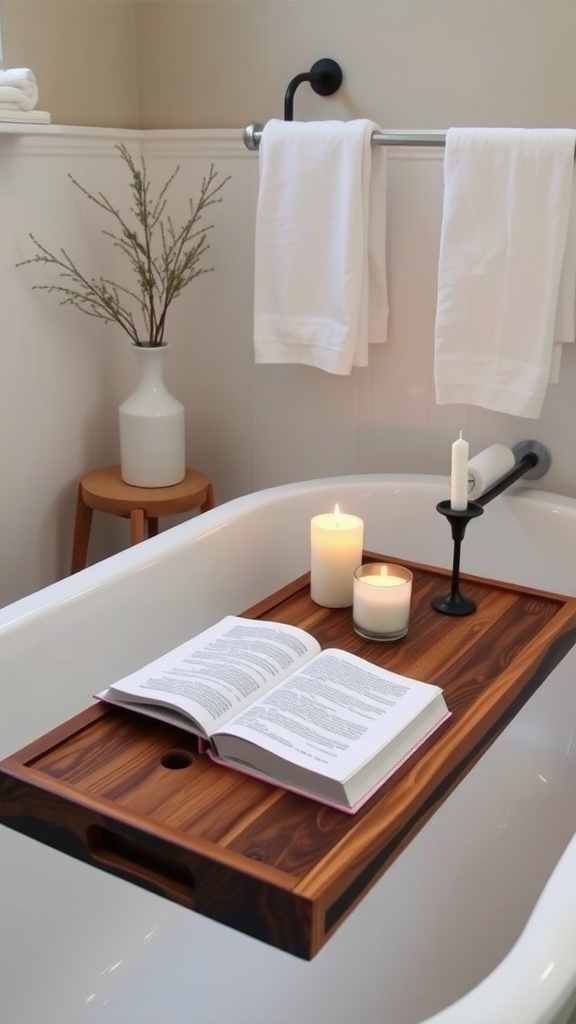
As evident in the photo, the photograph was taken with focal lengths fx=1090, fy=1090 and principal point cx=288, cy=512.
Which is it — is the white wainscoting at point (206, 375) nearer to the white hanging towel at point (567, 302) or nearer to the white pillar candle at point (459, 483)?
the white hanging towel at point (567, 302)

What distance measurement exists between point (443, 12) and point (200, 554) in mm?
1082

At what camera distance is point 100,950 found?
58.4 inches

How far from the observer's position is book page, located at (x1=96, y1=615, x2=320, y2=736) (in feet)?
3.76

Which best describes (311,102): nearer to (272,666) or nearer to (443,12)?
(443,12)

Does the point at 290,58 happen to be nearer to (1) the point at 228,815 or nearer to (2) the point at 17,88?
(2) the point at 17,88

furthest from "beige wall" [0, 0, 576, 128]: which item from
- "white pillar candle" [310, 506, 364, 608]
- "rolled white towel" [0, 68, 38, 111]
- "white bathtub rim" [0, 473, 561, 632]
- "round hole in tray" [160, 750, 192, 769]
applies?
"round hole in tray" [160, 750, 192, 769]

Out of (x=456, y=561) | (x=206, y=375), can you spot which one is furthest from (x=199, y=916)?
(x=206, y=375)

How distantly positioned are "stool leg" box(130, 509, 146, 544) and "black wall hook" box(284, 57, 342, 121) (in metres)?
0.81

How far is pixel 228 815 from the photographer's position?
1.02 meters

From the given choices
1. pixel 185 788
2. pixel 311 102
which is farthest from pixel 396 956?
pixel 311 102

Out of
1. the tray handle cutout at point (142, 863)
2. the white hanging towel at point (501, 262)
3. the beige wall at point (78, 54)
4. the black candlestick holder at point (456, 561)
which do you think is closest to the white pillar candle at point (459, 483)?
the black candlestick holder at point (456, 561)

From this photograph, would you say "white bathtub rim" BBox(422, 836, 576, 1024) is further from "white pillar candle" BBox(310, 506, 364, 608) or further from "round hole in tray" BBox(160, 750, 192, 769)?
"white pillar candle" BBox(310, 506, 364, 608)

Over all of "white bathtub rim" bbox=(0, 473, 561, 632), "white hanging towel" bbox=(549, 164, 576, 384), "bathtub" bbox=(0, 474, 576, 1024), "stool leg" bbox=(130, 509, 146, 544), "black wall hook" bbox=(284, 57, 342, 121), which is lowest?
"bathtub" bbox=(0, 474, 576, 1024)

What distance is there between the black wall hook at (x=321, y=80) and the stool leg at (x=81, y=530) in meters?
0.86
